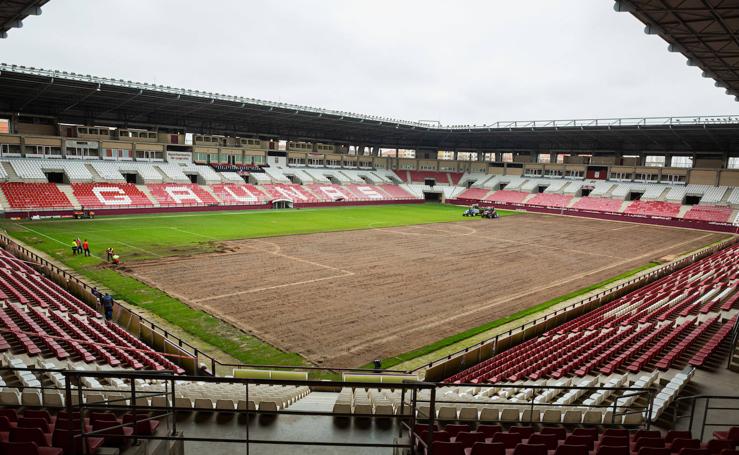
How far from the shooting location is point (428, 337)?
18.1 meters

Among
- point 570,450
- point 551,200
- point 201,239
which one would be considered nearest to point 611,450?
point 570,450

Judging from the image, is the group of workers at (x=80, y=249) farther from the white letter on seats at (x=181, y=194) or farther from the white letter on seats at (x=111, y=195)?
the white letter on seats at (x=181, y=194)

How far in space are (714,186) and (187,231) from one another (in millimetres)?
70540

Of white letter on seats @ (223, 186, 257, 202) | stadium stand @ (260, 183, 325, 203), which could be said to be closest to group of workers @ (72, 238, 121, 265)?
white letter on seats @ (223, 186, 257, 202)

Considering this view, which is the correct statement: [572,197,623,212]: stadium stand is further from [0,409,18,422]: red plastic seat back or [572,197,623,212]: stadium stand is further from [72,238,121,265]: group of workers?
[0,409,18,422]: red plastic seat back

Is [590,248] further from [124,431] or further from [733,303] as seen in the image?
[124,431]

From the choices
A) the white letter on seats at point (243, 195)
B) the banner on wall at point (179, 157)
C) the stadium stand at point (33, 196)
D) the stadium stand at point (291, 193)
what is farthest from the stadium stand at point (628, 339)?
the banner on wall at point (179, 157)

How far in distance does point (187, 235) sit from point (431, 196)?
54665 millimetres

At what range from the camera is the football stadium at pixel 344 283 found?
7629 millimetres

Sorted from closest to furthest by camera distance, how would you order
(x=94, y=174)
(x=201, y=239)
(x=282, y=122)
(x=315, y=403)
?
(x=315, y=403)
(x=201, y=239)
(x=94, y=174)
(x=282, y=122)

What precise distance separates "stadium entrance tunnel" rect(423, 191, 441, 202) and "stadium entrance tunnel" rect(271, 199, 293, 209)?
29887mm

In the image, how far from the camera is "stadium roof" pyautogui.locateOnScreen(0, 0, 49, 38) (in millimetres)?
14552

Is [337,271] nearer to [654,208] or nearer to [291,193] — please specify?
[291,193]

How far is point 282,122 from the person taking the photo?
7225 centimetres
